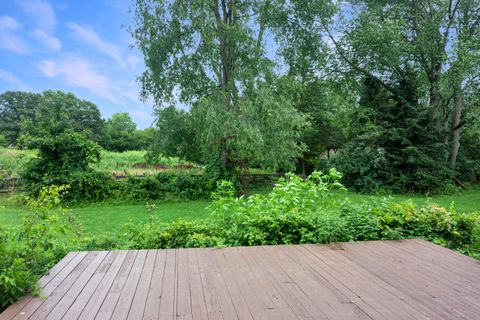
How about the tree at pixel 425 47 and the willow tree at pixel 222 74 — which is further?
the tree at pixel 425 47

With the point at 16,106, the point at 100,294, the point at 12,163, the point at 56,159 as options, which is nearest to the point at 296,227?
the point at 100,294

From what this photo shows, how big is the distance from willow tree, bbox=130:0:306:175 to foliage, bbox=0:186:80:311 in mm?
5679

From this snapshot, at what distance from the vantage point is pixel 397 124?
1083 centimetres

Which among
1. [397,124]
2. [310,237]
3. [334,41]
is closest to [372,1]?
[334,41]

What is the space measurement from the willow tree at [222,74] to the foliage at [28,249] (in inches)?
224

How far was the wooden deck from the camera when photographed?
192cm

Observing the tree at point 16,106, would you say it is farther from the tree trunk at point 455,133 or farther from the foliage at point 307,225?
the tree trunk at point 455,133

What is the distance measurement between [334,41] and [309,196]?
10.0 m

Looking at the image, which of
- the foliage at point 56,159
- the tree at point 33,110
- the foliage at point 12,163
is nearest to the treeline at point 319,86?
the foliage at point 56,159

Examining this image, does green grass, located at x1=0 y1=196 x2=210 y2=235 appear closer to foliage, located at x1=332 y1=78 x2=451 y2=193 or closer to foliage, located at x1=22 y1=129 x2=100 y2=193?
foliage, located at x1=22 y1=129 x2=100 y2=193

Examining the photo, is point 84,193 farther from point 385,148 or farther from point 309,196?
point 385,148

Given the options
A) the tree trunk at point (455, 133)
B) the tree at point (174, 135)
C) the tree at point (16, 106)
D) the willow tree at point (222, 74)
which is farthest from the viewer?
the tree at point (16, 106)

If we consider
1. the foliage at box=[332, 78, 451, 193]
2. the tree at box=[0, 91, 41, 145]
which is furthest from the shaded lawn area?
the tree at box=[0, 91, 41, 145]

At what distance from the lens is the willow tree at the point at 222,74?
839 cm
